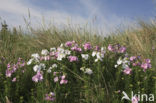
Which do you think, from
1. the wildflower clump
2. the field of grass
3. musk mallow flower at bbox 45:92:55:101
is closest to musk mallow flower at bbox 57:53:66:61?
the wildflower clump

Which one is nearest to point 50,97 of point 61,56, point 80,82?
point 80,82

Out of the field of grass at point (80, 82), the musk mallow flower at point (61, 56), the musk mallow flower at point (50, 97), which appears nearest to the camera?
the musk mallow flower at point (50, 97)

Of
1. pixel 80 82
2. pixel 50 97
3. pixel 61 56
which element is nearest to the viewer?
pixel 50 97

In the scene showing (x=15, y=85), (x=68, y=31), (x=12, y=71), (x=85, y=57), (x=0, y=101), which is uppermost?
(x=68, y=31)

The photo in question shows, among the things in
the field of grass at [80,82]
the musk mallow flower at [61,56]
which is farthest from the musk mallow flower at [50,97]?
the musk mallow flower at [61,56]

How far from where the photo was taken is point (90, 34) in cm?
605

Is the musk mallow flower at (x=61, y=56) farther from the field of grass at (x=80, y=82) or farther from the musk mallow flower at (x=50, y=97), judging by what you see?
the musk mallow flower at (x=50, y=97)

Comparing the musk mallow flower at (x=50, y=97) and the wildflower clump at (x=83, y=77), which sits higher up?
the wildflower clump at (x=83, y=77)

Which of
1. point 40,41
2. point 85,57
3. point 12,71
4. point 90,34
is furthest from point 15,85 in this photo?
point 90,34

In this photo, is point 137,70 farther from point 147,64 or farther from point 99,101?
point 99,101

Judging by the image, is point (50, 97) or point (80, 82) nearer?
point (50, 97)

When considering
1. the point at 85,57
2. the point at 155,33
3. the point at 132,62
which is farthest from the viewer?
the point at 155,33

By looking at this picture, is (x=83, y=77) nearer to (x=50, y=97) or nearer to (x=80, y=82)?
(x=80, y=82)

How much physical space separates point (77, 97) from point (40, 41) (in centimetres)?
351
